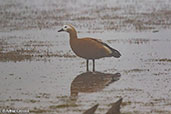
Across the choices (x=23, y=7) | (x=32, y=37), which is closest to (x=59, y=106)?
(x=32, y=37)

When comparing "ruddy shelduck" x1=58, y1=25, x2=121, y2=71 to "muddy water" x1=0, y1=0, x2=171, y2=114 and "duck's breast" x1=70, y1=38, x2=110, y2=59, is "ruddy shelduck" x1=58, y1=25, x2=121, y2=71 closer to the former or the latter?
"duck's breast" x1=70, y1=38, x2=110, y2=59

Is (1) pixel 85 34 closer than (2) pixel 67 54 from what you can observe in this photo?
No

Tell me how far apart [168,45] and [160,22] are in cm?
647

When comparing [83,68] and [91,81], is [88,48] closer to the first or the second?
[83,68]

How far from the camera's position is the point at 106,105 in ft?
A: 32.7

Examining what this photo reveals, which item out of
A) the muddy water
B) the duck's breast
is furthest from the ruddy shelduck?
the muddy water

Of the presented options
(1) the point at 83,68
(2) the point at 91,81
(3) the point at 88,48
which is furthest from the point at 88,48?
(2) the point at 91,81

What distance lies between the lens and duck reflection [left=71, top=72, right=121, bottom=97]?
1144 centimetres

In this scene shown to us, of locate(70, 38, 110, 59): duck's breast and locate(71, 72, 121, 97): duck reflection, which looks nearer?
locate(71, 72, 121, 97): duck reflection

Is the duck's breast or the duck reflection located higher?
the duck's breast

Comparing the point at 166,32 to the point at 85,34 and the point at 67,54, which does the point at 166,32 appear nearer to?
the point at 85,34

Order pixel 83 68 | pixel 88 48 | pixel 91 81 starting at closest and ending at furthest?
1. pixel 91 81
2. pixel 88 48
3. pixel 83 68

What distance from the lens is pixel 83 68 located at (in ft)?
45.3

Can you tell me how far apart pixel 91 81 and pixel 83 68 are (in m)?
1.53
